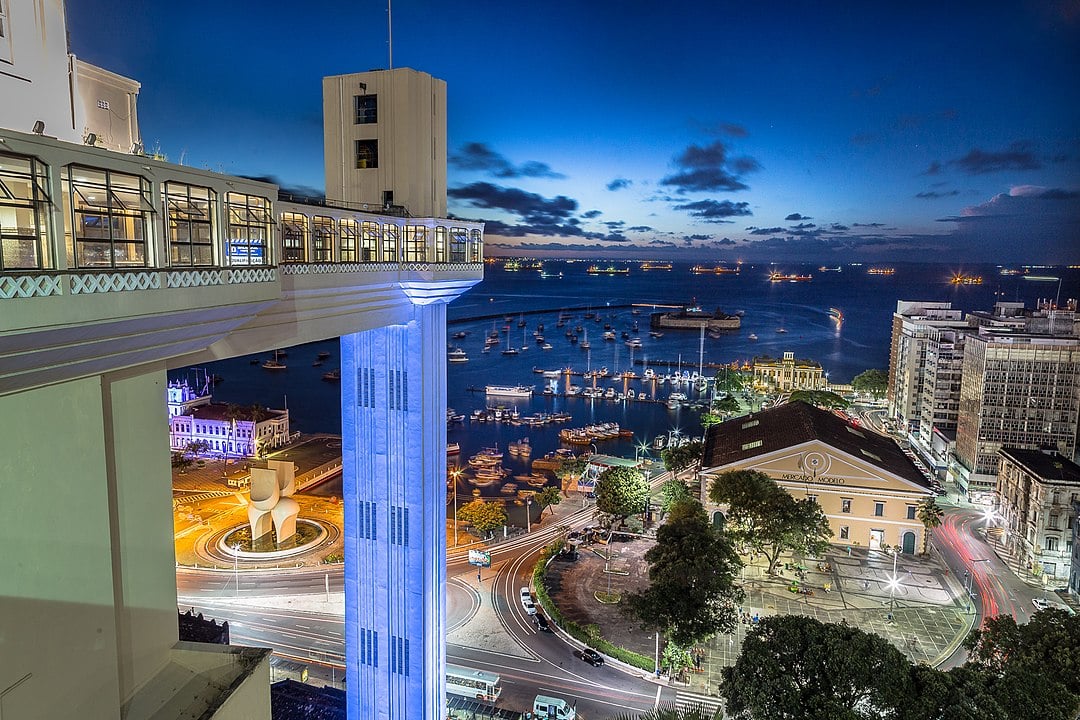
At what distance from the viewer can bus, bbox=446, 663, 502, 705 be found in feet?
68.4

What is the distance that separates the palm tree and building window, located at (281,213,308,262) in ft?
98.6

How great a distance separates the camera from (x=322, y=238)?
1016 centimetres

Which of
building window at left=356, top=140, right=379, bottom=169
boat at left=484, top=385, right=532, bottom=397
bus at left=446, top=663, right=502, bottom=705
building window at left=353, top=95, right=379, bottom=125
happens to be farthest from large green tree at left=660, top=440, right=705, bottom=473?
boat at left=484, top=385, right=532, bottom=397

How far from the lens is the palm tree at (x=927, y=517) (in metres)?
29.5

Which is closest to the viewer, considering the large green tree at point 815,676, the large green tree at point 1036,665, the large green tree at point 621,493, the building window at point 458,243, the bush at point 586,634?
the large green tree at point 1036,665

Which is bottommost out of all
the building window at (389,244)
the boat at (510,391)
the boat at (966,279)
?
the boat at (510,391)

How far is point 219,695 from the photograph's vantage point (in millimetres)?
5152

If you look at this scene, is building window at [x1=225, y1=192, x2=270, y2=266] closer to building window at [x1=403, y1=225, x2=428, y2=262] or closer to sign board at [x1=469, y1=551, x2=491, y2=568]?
building window at [x1=403, y1=225, x2=428, y2=262]

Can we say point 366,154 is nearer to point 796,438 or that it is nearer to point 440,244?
point 440,244

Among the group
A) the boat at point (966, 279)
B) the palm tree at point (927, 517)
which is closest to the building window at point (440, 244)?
the palm tree at point (927, 517)

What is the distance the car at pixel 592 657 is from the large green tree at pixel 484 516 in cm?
1194

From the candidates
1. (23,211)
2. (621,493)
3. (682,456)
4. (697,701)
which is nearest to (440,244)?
(23,211)

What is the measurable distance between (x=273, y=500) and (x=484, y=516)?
10.7 metres

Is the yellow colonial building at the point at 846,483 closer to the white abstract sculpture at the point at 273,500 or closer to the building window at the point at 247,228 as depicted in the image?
the white abstract sculpture at the point at 273,500
